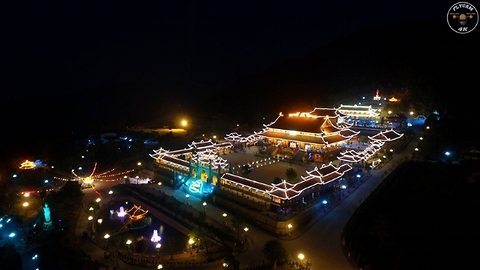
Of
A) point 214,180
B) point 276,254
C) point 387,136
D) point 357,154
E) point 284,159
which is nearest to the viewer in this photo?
point 276,254

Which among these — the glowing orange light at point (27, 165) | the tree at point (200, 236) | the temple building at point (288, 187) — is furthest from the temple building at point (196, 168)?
the glowing orange light at point (27, 165)

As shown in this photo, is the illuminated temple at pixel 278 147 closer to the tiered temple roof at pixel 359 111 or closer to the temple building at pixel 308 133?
the temple building at pixel 308 133

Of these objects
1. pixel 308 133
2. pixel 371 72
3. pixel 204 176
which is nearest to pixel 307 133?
pixel 308 133

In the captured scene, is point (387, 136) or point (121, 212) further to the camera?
point (387, 136)

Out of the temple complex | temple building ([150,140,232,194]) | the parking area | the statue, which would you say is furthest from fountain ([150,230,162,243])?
the parking area

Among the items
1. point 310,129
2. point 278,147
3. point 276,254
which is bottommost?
point 276,254

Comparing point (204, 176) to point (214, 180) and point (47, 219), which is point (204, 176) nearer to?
point (214, 180)

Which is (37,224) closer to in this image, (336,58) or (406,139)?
(406,139)

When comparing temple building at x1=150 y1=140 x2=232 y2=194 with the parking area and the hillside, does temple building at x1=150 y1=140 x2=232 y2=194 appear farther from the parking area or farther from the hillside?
the hillside

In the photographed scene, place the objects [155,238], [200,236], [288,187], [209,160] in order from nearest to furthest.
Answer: [200,236] < [155,238] < [288,187] < [209,160]
